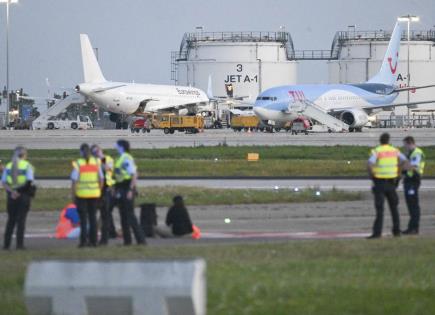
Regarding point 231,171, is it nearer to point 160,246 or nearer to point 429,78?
point 160,246

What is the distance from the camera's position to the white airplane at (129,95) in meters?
107

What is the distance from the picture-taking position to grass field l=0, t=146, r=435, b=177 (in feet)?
140

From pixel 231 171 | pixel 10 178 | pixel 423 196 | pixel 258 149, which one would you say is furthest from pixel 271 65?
pixel 10 178

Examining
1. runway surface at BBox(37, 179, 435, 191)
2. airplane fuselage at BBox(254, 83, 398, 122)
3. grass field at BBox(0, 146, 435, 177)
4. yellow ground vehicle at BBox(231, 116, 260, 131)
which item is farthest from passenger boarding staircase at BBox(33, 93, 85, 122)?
runway surface at BBox(37, 179, 435, 191)

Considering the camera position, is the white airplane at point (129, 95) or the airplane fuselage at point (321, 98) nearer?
the airplane fuselage at point (321, 98)

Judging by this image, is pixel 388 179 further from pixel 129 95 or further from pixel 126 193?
pixel 129 95

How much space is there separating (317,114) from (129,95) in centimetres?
2105

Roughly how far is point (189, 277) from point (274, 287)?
408 centimetres

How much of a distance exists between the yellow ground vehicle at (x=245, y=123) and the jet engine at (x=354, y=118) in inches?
511

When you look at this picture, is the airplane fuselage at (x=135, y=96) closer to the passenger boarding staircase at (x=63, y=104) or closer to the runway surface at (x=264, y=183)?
the passenger boarding staircase at (x=63, y=104)

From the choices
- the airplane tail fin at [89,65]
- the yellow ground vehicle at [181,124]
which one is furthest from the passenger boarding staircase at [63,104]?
the yellow ground vehicle at [181,124]

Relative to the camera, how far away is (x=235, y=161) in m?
48.3

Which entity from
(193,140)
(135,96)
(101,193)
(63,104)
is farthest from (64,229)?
(63,104)

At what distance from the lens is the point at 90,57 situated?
111 metres
